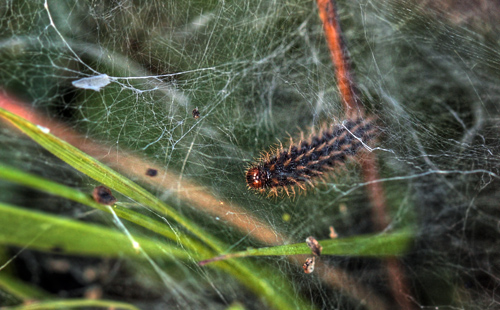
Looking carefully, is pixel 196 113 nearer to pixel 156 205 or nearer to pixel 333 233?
pixel 156 205

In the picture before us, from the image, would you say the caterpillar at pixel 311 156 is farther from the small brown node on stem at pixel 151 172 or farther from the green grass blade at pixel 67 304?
the green grass blade at pixel 67 304

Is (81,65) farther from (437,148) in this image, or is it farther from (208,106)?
(437,148)

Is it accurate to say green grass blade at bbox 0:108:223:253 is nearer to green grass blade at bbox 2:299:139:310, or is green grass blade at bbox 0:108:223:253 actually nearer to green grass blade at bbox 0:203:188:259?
green grass blade at bbox 0:203:188:259

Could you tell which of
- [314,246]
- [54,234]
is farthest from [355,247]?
[54,234]

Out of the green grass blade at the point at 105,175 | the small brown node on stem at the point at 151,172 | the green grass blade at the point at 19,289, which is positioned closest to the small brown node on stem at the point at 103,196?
the green grass blade at the point at 105,175

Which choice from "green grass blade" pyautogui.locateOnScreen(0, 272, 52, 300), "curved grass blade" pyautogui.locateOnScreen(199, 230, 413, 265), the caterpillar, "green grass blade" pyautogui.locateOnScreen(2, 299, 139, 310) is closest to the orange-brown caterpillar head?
the caterpillar

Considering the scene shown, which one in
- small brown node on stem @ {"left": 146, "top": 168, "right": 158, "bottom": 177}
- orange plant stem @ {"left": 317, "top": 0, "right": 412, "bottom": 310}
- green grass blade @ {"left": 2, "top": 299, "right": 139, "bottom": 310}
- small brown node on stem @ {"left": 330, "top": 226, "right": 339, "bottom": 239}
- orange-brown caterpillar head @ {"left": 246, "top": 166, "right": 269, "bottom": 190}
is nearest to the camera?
orange-brown caterpillar head @ {"left": 246, "top": 166, "right": 269, "bottom": 190}
